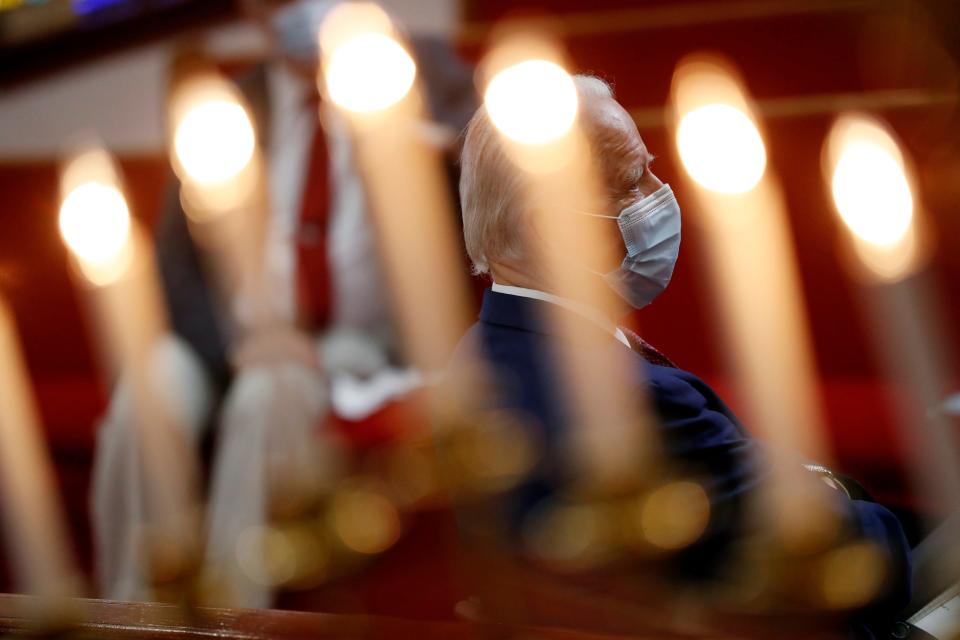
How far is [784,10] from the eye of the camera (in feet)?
4.73

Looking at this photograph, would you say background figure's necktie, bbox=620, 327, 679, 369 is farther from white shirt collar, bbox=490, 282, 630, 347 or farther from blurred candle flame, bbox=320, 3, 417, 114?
blurred candle flame, bbox=320, 3, 417, 114

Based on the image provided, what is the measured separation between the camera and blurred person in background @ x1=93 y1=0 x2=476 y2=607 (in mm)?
1080

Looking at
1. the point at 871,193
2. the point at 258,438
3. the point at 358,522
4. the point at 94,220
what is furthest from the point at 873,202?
the point at 258,438

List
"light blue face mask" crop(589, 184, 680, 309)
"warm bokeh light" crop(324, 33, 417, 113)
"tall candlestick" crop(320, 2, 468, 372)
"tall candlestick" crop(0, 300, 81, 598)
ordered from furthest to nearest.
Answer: "tall candlestick" crop(0, 300, 81, 598) < "warm bokeh light" crop(324, 33, 417, 113) < "tall candlestick" crop(320, 2, 468, 372) < "light blue face mask" crop(589, 184, 680, 309)

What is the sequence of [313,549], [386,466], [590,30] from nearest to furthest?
1. [313,549]
2. [386,466]
3. [590,30]

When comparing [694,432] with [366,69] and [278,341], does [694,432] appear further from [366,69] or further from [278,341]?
[278,341]

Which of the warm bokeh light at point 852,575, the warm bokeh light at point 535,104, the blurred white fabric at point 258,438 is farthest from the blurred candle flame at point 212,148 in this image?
the warm bokeh light at point 852,575

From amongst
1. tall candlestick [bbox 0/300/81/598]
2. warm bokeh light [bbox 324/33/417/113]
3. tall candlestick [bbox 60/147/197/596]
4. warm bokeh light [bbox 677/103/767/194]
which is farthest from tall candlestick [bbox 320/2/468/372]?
tall candlestick [bbox 0/300/81/598]

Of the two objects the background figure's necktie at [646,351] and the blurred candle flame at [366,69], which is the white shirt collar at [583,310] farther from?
the blurred candle flame at [366,69]

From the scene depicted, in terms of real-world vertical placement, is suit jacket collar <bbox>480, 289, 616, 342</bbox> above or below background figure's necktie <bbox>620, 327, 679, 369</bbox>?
above

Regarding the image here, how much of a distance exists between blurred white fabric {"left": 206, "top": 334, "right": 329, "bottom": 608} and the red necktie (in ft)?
0.29

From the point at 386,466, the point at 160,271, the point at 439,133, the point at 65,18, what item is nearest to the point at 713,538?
the point at 439,133

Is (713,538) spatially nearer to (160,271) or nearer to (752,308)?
(752,308)

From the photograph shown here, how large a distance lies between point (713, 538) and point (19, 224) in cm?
131
